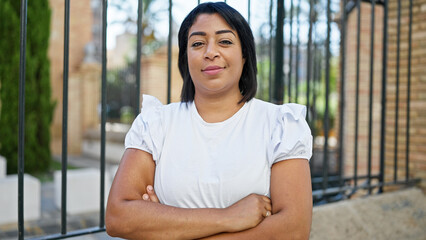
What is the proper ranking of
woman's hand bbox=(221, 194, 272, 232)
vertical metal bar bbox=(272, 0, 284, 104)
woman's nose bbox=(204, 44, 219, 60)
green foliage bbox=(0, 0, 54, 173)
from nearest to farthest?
1. woman's hand bbox=(221, 194, 272, 232)
2. woman's nose bbox=(204, 44, 219, 60)
3. vertical metal bar bbox=(272, 0, 284, 104)
4. green foliage bbox=(0, 0, 54, 173)

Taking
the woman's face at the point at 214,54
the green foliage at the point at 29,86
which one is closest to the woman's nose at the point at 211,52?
the woman's face at the point at 214,54

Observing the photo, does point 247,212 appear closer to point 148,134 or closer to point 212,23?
point 148,134

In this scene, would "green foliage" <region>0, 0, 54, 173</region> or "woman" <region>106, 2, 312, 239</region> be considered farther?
"green foliage" <region>0, 0, 54, 173</region>

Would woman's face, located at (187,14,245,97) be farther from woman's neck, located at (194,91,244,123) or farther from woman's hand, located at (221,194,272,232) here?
woman's hand, located at (221,194,272,232)

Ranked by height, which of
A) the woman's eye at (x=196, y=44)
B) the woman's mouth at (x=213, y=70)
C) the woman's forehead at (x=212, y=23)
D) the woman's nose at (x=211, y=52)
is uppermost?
the woman's forehead at (x=212, y=23)

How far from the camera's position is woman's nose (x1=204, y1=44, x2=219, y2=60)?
4.89 ft

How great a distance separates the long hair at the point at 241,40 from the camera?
1.54 m

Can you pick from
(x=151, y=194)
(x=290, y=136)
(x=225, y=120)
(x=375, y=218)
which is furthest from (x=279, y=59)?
(x=151, y=194)

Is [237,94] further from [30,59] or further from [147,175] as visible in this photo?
[30,59]

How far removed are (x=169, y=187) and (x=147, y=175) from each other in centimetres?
12

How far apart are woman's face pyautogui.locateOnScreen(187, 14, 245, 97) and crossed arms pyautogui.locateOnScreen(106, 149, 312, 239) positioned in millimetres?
382

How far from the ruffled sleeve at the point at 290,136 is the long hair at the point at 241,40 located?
205 millimetres

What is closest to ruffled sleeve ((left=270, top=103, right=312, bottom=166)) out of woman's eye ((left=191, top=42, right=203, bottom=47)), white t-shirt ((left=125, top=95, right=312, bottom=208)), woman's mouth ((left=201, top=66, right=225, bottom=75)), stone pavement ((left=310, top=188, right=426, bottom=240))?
white t-shirt ((left=125, top=95, right=312, bottom=208))

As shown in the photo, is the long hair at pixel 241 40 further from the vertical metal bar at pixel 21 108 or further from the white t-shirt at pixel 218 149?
the vertical metal bar at pixel 21 108
